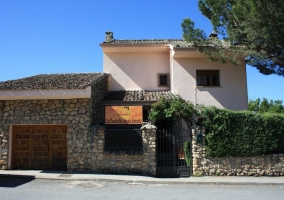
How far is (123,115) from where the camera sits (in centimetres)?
1347

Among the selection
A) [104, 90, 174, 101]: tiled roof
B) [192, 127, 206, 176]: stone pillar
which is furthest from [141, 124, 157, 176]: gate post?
[104, 90, 174, 101]: tiled roof

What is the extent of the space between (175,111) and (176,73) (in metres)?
4.22

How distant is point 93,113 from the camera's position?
42.1 feet

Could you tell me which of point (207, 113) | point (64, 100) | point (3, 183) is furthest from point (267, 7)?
point (3, 183)

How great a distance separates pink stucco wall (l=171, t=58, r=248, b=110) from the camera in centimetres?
1569

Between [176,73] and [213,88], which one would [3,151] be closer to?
[176,73]

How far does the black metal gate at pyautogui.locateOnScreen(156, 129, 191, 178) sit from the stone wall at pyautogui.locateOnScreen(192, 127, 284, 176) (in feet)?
1.88

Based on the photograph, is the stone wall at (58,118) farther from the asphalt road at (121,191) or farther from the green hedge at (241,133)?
the green hedge at (241,133)

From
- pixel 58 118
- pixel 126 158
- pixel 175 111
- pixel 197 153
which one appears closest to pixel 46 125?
pixel 58 118

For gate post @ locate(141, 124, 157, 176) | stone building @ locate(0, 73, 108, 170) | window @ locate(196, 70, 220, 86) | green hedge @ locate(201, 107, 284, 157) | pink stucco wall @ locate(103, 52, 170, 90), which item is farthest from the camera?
pink stucco wall @ locate(103, 52, 170, 90)

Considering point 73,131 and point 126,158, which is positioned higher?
point 73,131

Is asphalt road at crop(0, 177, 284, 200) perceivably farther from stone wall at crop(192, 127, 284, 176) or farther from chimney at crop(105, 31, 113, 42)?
chimney at crop(105, 31, 113, 42)

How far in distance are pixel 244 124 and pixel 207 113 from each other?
1.74 m

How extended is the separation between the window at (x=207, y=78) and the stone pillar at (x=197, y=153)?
500cm
